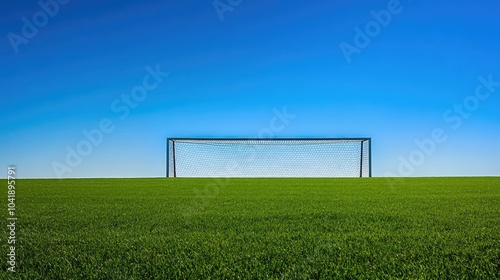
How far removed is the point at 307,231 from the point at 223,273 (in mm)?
1780

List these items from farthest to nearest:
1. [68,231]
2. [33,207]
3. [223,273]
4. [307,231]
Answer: [33,207]
[68,231]
[307,231]
[223,273]

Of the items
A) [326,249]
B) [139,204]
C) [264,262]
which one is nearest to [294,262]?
[264,262]

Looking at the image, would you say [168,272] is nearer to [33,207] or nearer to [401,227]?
[401,227]

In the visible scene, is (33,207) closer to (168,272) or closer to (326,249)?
(168,272)

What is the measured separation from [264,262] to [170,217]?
2896mm

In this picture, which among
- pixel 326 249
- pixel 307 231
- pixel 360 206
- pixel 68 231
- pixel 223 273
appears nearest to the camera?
pixel 223 273

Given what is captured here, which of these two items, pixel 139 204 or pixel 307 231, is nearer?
pixel 307 231

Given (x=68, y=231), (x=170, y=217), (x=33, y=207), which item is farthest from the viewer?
(x=33, y=207)

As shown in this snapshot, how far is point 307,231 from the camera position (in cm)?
470

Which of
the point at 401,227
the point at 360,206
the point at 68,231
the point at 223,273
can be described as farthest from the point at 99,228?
→ the point at 360,206

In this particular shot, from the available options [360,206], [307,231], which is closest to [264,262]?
[307,231]

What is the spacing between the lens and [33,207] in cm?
780

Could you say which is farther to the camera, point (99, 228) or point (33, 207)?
point (33, 207)

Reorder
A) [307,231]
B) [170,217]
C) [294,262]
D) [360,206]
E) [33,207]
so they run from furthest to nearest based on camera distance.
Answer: [33,207], [360,206], [170,217], [307,231], [294,262]
